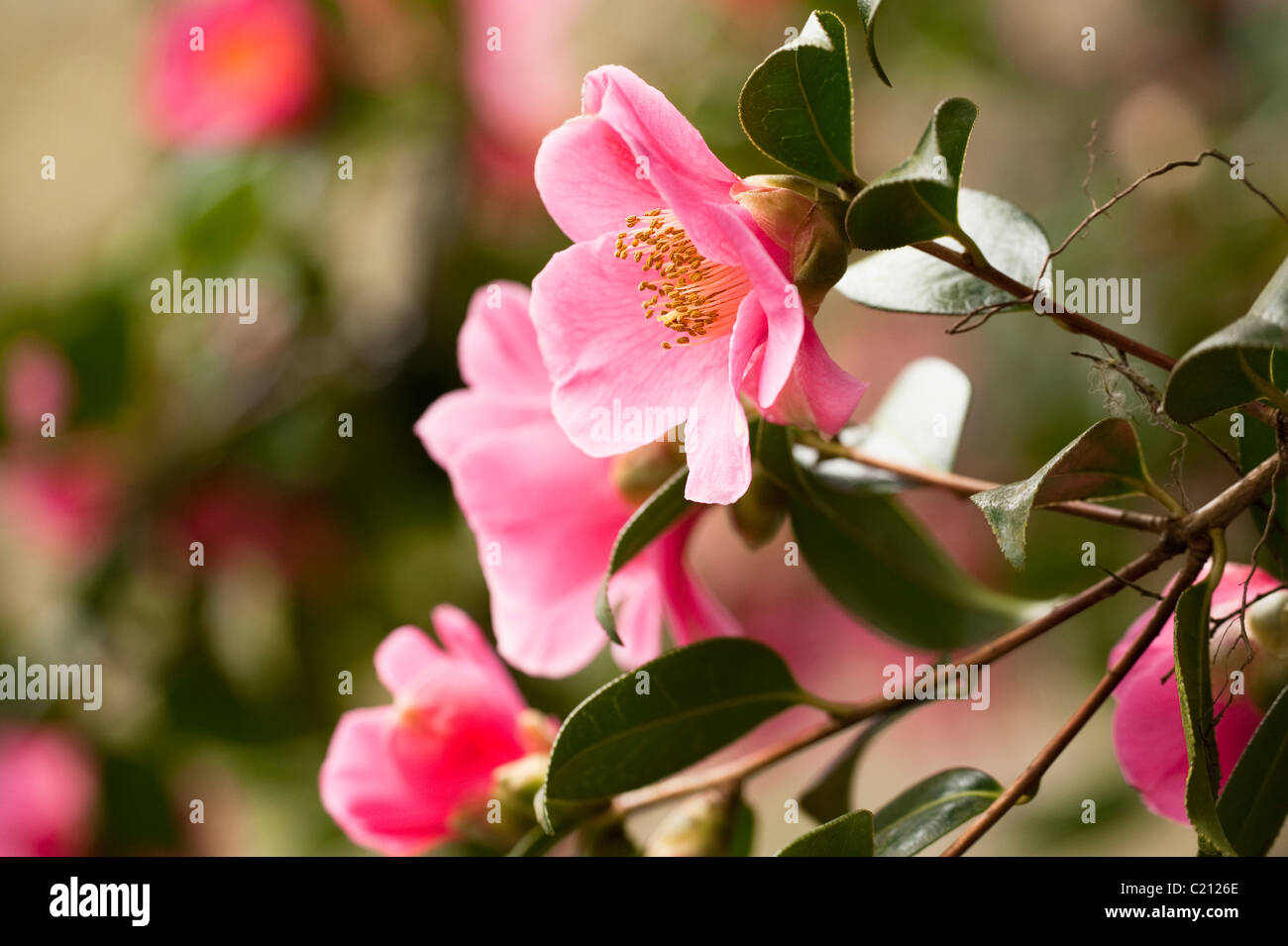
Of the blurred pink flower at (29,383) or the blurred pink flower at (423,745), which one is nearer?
the blurred pink flower at (423,745)

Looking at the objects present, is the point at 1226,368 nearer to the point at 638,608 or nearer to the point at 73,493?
the point at 638,608

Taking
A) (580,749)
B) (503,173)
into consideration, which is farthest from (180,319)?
(580,749)

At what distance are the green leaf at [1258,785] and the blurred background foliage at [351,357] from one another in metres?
0.72

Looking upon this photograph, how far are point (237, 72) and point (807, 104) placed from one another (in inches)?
40.9

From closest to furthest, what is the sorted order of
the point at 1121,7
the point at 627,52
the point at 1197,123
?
the point at 1197,123
the point at 627,52
the point at 1121,7

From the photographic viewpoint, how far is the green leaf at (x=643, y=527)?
0.41 m

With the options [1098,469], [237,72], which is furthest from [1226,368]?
[237,72]

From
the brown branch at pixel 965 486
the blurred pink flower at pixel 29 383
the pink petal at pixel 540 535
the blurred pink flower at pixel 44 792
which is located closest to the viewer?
the brown branch at pixel 965 486

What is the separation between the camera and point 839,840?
1.24 ft

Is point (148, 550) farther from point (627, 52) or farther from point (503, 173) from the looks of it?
point (627, 52)

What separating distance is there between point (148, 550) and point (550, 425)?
0.85 meters

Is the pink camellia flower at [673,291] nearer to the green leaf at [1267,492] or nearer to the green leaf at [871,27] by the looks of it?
the green leaf at [871,27]

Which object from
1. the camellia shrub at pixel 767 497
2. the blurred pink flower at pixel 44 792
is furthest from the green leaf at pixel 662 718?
the blurred pink flower at pixel 44 792
